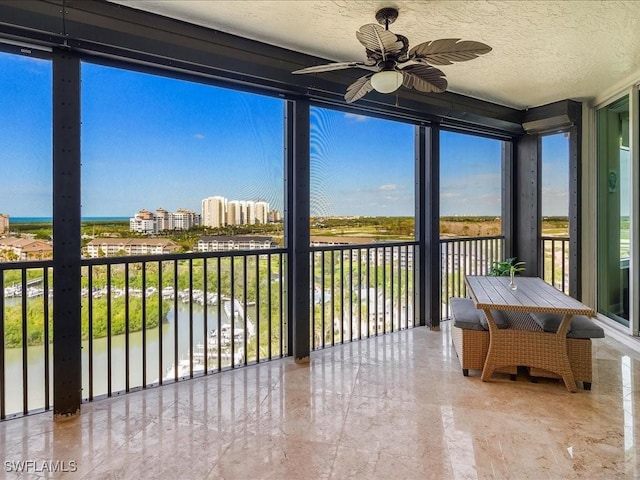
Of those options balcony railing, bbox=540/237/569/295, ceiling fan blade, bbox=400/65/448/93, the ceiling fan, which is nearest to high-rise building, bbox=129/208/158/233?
the ceiling fan

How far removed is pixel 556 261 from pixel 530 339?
254 centimetres

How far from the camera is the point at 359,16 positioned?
8.17 feet

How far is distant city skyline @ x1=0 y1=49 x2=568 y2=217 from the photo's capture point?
2.30 meters

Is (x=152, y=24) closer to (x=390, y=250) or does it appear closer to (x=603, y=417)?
(x=390, y=250)

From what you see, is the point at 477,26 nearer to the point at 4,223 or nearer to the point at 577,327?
the point at 577,327

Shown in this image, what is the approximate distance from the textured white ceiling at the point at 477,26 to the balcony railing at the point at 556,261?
2019mm

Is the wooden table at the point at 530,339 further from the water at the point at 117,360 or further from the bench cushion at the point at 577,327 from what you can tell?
the water at the point at 117,360

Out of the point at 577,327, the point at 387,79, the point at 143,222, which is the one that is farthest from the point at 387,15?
the point at 577,327

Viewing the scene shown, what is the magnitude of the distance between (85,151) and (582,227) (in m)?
5.28

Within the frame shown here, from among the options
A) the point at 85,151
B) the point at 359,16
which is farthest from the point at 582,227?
the point at 85,151

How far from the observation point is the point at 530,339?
272 cm

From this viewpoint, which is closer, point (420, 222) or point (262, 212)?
point (262, 212)

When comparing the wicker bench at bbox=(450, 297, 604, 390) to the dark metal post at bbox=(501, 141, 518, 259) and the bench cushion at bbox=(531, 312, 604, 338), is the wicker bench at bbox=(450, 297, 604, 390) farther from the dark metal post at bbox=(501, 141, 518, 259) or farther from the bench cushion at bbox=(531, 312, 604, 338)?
the dark metal post at bbox=(501, 141, 518, 259)

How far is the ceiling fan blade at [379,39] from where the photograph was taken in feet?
6.23
